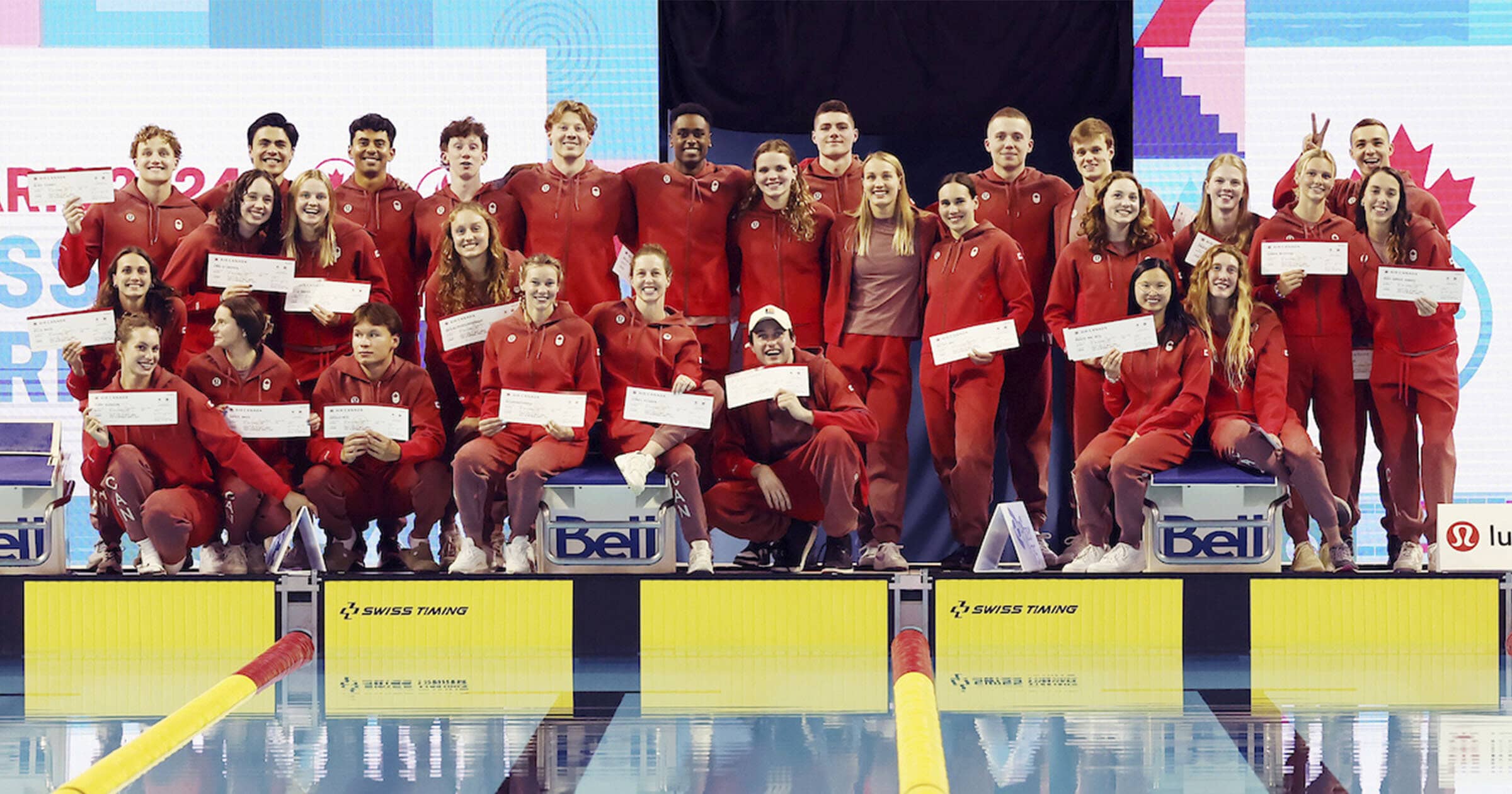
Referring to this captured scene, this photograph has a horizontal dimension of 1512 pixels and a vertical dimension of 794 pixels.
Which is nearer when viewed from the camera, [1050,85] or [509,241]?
[509,241]

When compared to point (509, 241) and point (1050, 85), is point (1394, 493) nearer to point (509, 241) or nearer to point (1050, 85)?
point (1050, 85)

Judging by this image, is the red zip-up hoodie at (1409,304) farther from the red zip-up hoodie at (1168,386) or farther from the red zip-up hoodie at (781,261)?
the red zip-up hoodie at (781,261)

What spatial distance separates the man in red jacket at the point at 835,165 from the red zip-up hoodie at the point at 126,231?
2737mm

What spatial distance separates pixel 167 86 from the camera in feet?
25.5

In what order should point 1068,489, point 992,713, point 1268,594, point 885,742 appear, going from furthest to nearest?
point 1068,489, point 1268,594, point 992,713, point 885,742

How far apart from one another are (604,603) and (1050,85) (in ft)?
12.0

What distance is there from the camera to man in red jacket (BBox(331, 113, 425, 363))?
6.60 metres

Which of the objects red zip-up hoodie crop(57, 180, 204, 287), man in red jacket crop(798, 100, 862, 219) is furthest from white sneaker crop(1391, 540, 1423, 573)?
red zip-up hoodie crop(57, 180, 204, 287)

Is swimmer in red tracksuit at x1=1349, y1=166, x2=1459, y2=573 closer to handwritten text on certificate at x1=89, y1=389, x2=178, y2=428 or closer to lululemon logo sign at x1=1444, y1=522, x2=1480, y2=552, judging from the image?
lululemon logo sign at x1=1444, y1=522, x2=1480, y2=552

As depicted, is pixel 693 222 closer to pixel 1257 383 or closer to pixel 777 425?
pixel 777 425

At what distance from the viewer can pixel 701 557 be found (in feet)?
18.9

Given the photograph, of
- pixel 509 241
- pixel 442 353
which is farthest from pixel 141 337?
pixel 509 241

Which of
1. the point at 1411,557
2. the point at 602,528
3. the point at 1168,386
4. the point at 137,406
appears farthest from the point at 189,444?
the point at 1411,557

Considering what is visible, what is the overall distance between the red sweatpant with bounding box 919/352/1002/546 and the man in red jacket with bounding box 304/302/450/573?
2.10 meters
